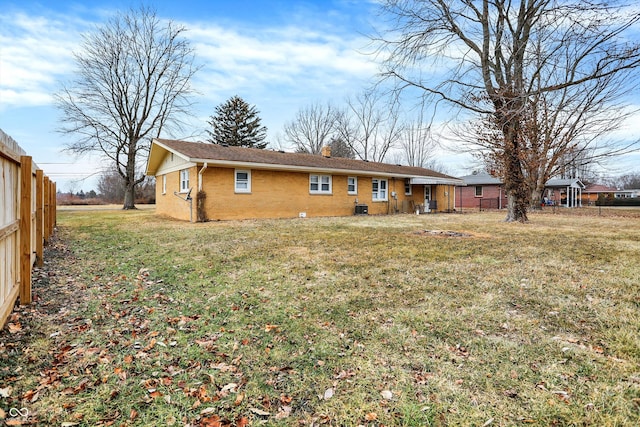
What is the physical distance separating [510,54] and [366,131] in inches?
1196

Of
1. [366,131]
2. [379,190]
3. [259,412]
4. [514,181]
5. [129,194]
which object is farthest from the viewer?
[366,131]

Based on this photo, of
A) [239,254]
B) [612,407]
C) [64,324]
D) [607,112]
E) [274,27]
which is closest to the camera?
[612,407]

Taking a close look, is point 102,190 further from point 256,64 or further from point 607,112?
point 607,112

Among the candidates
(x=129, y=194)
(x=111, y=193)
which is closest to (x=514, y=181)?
(x=129, y=194)

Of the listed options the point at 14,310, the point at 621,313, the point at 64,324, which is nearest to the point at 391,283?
the point at 621,313

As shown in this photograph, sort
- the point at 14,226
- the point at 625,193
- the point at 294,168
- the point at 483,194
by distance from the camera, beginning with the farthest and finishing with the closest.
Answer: the point at 625,193
the point at 483,194
the point at 294,168
the point at 14,226

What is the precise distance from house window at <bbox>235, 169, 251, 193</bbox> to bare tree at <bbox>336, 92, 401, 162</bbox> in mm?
25689

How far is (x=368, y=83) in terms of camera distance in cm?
1057

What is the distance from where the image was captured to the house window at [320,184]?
17.4 metres

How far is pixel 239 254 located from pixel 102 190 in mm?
55271

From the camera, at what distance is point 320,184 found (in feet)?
58.3

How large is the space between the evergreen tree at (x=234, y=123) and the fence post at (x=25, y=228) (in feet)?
120

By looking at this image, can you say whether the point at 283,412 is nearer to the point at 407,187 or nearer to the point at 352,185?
the point at 352,185

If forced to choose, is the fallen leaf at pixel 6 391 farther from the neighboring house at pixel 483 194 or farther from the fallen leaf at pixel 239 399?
the neighboring house at pixel 483 194
